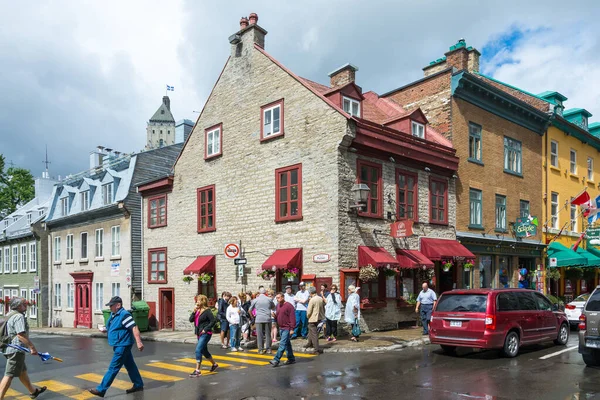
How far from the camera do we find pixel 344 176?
17.4 m

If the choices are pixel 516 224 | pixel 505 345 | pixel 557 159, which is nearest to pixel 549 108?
pixel 557 159

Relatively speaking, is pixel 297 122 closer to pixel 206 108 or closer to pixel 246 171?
pixel 246 171

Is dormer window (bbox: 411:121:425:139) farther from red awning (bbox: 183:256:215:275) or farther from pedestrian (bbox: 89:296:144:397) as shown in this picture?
pedestrian (bbox: 89:296:144:397)

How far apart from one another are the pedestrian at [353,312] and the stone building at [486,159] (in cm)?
744

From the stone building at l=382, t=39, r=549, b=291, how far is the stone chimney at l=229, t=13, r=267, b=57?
7.44 metres

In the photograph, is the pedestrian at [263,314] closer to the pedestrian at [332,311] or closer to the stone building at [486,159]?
the pedestrian at [332,311]

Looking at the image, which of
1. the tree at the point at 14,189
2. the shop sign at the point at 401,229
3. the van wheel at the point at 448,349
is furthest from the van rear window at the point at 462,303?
the tree at the point at 14,189

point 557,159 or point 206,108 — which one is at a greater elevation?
point 206,108

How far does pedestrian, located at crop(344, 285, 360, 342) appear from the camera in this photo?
50.7ft

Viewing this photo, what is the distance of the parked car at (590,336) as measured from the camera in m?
10.8

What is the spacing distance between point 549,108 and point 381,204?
14.6 metres

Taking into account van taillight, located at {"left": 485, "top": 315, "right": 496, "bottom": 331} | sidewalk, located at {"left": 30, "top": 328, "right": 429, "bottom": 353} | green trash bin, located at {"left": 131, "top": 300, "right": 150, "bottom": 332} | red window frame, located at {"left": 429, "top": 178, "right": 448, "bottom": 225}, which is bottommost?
green trash bin, located at {"left": 131, "top": 300, "right": 150, "bottom": 332}

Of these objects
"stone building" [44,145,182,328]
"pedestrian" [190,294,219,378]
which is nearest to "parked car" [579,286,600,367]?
"pedestrian" [190,294,219,378]

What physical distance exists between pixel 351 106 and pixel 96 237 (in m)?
17.4
